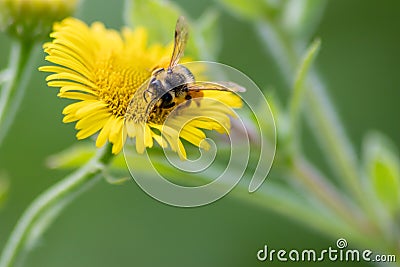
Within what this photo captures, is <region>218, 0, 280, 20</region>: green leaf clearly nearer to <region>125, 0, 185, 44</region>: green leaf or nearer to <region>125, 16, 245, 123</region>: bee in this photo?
<region>125, 0, 185, 44</region>: green leaf

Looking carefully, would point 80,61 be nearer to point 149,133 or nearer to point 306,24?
point 149,133

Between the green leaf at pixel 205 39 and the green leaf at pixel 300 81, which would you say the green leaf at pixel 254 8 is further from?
the green leaf at pixel 300 81

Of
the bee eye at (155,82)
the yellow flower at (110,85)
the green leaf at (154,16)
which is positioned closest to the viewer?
the yellow flower at (110,85)

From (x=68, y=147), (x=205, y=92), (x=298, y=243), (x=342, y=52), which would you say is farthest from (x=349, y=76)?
(x=205, y=92)

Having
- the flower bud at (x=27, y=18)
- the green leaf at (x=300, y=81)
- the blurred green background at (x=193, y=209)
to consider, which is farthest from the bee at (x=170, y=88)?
the blurred green background at (x=193, y=209)

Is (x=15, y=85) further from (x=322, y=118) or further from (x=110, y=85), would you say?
(x=322, y=118)

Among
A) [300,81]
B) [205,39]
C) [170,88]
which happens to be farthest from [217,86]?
[205,39]
